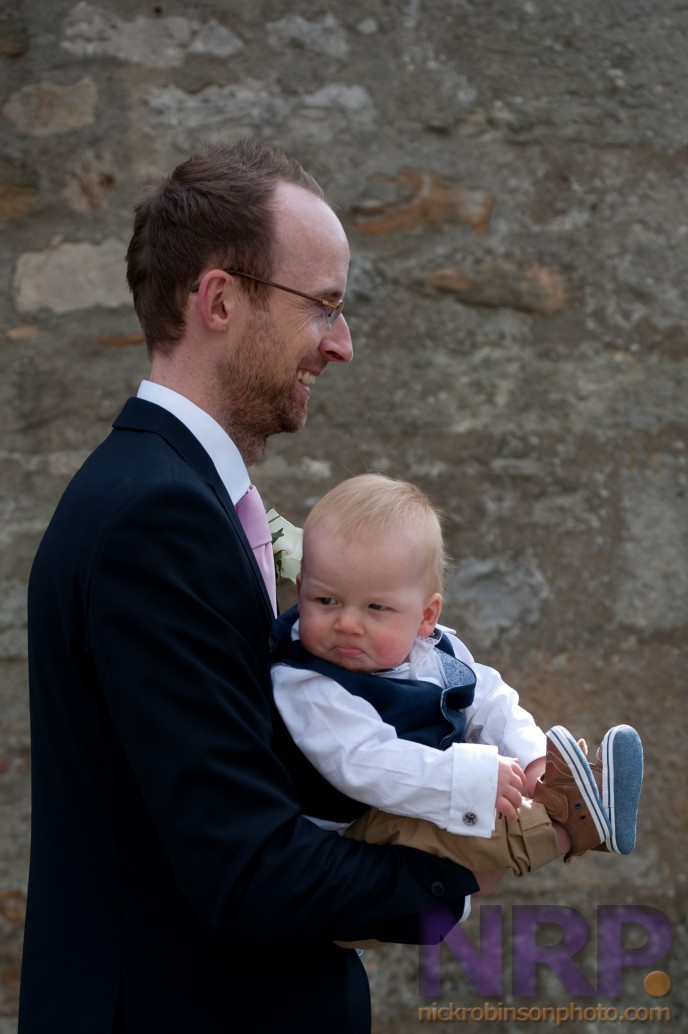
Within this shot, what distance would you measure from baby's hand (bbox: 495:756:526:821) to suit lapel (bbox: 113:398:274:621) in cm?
40

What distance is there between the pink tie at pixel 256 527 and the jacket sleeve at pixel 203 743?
34cm

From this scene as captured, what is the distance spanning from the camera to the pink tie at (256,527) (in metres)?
1.72

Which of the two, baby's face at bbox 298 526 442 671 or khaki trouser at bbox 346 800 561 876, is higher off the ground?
baby's face at bbox 298 526 442 671

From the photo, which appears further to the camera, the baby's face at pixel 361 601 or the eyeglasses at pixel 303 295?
the eyeglasses at pixel 303 295

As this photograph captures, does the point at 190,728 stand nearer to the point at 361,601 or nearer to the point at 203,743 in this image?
the point at 203,743

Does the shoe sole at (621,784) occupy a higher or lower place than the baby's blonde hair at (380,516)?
lower

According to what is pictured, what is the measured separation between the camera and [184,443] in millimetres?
1535

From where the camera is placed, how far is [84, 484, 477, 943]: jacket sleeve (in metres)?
1.27

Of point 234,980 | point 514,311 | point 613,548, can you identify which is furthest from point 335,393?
point 234,980

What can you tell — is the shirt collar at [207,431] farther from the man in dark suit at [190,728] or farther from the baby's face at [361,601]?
the baby's face at [361,601]

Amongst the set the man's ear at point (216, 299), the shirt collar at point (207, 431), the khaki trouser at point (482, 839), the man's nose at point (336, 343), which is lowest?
the khaki trouser at point (482, 839)

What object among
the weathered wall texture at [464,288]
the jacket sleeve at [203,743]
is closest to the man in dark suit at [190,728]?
the jacket sleeve at [203,743]

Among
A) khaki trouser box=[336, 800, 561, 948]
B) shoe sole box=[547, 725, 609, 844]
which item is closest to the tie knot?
khaki trouser box=[336, 800, 561, 948]

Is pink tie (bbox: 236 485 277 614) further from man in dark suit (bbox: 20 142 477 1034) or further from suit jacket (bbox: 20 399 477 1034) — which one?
suit jacket (bbox: 20 399 477 1034)
